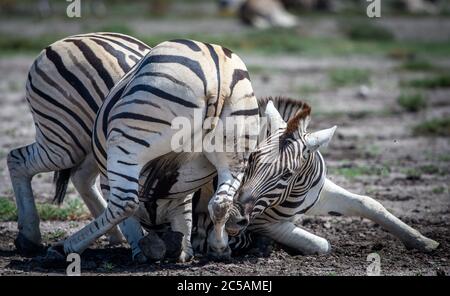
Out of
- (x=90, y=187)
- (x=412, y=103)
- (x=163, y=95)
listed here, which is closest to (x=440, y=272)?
(x=163, y=95)

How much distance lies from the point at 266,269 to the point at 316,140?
0.94 metres

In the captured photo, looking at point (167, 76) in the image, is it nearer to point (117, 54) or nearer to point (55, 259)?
point (117, 54)

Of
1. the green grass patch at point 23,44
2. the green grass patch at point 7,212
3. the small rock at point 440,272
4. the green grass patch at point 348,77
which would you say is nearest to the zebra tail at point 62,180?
the green grass patch at point 7,212

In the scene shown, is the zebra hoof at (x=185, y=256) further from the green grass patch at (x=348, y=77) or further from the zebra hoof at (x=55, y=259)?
the green grass patch at (x=348, y=77)

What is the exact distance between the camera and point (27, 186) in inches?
285

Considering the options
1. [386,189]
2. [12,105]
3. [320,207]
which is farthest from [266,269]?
[12,105]

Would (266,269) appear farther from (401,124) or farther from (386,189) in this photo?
(401,124)

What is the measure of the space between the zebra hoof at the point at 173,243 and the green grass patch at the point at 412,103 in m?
8.51

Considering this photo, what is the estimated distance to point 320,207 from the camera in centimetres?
714

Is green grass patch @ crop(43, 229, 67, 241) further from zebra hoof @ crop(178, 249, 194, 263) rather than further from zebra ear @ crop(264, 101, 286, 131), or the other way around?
zebra ear @ crop(264, 101, 286, 131)

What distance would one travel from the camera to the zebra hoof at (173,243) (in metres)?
6.52

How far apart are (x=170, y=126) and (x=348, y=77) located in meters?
11.3

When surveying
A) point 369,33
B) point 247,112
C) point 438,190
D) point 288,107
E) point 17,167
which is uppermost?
point 247,112

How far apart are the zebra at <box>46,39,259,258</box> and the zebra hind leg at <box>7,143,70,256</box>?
2.15 feet
